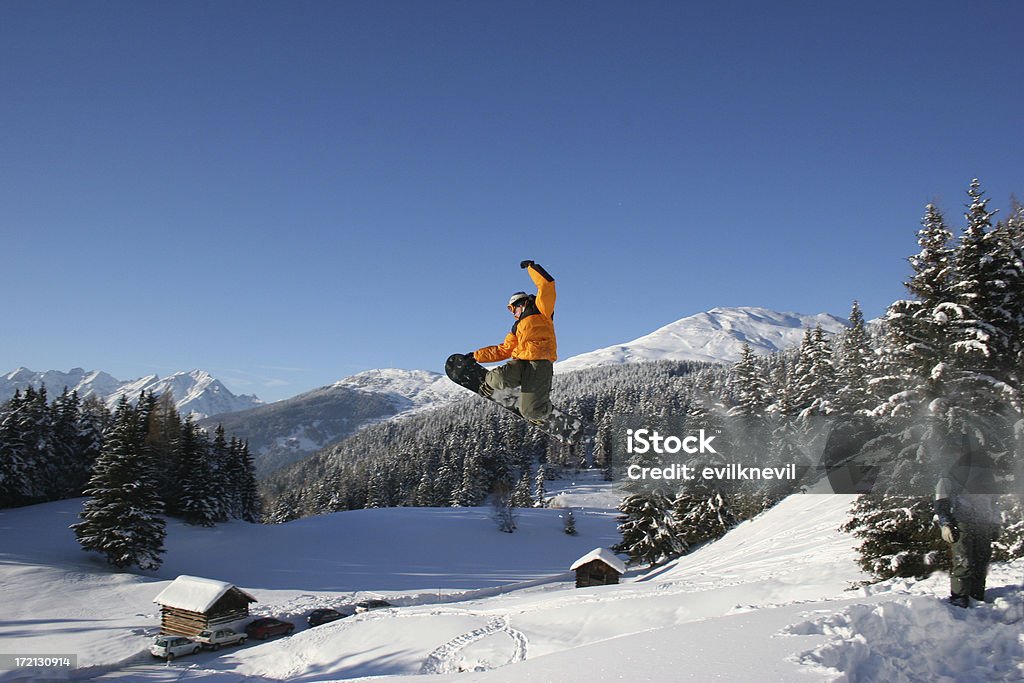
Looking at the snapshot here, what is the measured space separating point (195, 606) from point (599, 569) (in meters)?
23.8

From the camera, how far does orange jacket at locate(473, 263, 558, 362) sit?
25.2ft

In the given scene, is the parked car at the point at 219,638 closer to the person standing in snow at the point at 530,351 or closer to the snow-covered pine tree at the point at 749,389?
the person standing in snow at the point at 530,351

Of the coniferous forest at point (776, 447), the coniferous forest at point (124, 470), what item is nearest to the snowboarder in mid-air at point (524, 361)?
the coniferous forest at point (776, 447)

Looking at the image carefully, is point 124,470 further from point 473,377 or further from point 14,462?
point 473,377

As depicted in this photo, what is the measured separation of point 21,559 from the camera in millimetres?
41062

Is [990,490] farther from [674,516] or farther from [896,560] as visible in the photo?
[674,516]

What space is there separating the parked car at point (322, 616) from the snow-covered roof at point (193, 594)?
5.21m

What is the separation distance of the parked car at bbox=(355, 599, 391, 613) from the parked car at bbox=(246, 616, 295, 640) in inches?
177

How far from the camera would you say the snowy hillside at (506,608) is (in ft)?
30.9

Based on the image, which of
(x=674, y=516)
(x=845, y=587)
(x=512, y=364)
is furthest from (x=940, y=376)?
(x=674, y=516)

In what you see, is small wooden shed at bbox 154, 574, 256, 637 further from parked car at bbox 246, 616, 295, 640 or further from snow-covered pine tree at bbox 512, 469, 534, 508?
snow-covered pine tree at bbox 512, 469, 534, 508

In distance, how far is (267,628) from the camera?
1302 inches

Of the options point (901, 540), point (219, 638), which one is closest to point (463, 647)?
point (901, 540)
